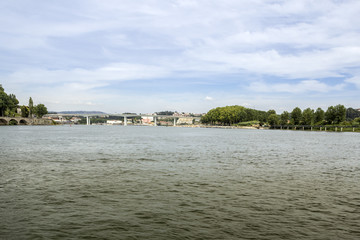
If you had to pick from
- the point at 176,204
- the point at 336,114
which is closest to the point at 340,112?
the point at 336,114

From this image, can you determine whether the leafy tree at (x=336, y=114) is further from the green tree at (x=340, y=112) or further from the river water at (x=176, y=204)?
the river water at (x=176, y=204)

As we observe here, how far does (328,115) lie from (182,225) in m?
206

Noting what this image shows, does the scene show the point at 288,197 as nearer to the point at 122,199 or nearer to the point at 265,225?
the point at 265,225

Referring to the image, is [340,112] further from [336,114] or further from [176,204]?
[176,204]

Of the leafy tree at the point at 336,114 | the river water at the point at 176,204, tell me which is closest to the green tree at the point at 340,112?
the leafy tree at the point at 336,114

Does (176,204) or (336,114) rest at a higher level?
(336,114)

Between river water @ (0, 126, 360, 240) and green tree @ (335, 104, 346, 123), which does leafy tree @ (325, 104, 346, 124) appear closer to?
green tree @ (335, 104, 346, 123)

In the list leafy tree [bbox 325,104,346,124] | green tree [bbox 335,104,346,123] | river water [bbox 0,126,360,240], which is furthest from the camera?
leafy tree [bbox 325,104,346,124]

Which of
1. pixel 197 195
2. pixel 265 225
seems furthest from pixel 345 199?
pixel 197 195

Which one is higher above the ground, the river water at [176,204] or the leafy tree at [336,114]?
the leafy tree at [336,114]

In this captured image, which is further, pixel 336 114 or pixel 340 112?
pixel 336 114

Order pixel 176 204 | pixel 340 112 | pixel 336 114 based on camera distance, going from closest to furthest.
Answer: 1. pixel 176 204
2. pixel 340 112
3. pixel 336 114

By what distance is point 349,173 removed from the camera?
26906 mm

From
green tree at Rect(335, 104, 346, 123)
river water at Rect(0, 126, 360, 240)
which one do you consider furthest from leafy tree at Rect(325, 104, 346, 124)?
river water at Rect(0, 126, 360, 240)
